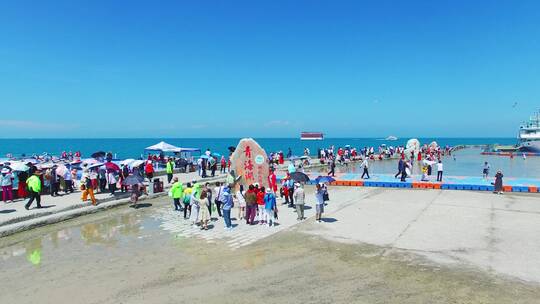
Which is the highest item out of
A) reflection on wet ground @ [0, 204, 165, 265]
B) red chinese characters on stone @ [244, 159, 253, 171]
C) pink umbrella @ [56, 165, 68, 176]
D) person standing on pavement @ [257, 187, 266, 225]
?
red chinese characters on stone @ [244, 159, 253, 171]

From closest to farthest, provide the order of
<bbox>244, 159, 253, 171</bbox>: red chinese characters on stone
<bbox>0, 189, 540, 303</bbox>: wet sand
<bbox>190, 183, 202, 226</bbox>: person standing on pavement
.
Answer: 1. <bbox>0, 189, 540, 303</bbox>: wet sand
2. <bbox>190, 183, 202, 226</bbox>: person standing on pavement
3. <bbox>244, 159, 253, 171</bbox>: red chinese characters on stone

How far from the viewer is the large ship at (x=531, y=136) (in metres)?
60.8

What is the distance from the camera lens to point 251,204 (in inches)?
512

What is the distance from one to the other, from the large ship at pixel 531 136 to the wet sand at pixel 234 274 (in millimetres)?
65184

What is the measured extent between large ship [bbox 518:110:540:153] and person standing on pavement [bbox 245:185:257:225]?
213ft

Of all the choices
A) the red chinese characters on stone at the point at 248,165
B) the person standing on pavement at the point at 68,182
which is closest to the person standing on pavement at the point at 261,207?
the red chinese characters on stone at the point at 248,165

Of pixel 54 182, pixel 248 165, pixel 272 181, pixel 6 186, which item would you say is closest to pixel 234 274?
→ pixel 272 181

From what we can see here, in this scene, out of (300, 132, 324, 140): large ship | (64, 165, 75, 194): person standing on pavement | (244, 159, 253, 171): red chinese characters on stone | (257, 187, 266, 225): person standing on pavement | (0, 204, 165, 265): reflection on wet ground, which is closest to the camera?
(0, 204, 165, 265): reflection on wet ground

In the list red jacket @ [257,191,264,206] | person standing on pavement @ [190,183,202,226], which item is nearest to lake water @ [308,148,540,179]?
red jacket @ [257,191,264,206]

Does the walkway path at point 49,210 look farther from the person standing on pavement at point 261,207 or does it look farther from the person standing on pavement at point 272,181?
the person standing on pavement at point 261,207

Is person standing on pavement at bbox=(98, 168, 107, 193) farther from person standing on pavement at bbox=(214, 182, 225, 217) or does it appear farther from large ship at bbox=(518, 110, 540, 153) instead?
large ship at bbox=(518, 110, 540, 153)

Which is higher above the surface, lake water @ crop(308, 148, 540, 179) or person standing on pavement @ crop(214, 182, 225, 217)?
person standing on pavement @ crop(214, 182, 225, 217)

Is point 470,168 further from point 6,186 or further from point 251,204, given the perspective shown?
point 6,186

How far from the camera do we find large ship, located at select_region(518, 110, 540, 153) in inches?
2393
